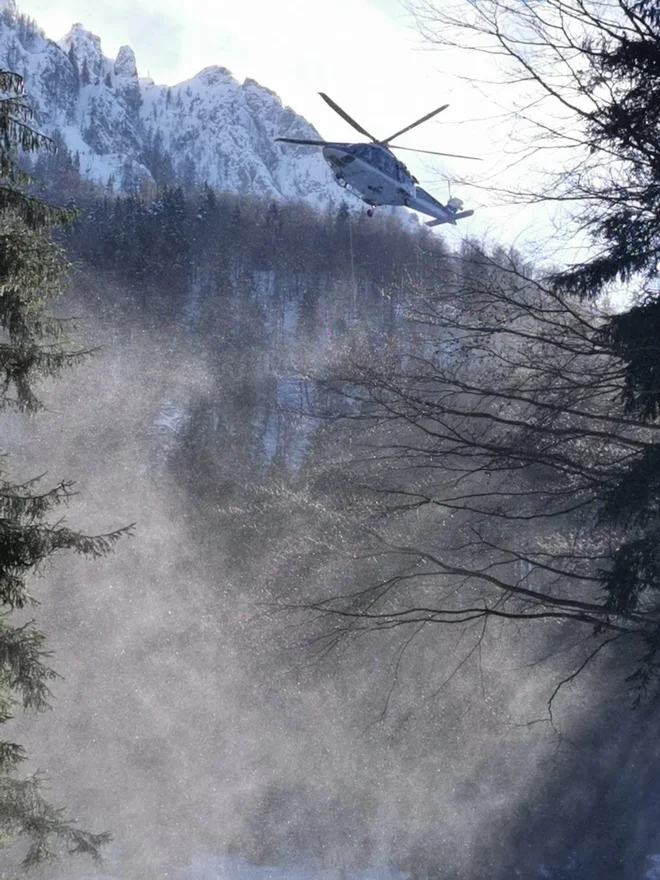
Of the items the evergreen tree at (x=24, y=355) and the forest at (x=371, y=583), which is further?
the forest at (x=371, y=583)

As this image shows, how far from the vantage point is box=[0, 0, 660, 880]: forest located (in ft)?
14.2

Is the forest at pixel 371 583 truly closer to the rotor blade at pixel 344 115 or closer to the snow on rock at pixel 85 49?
the rotor blade at pixel 344 115

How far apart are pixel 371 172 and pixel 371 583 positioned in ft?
42.4

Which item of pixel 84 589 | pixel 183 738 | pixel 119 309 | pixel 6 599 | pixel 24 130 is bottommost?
pixel 6 599

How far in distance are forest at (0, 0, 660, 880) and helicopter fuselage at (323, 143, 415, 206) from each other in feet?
17.7

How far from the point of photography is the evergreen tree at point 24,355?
12.8ft

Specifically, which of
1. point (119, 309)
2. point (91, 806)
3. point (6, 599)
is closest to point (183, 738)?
point (91, 806)

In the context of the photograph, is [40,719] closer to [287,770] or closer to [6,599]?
[287,770]

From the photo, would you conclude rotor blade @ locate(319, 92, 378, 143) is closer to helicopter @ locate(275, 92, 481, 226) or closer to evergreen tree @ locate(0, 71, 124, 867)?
helicopter @ locate(275, 92, 481, 226)

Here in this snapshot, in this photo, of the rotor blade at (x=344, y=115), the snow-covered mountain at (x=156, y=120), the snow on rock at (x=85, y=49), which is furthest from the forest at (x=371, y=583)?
the snow on rock at (x=85, y=49)

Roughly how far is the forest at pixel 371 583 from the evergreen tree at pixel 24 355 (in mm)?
17

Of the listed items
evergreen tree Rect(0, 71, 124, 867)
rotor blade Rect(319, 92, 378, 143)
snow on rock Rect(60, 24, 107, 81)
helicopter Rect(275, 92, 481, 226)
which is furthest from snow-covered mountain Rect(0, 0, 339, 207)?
evergreen tree Rect(0, 71, 124, 867)

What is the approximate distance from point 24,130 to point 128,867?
10204mm

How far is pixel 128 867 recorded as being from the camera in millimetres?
10516
